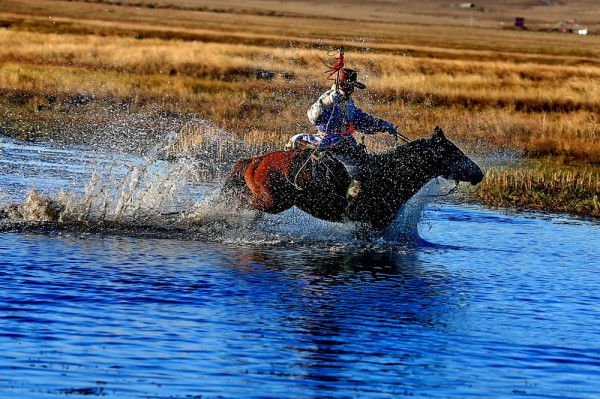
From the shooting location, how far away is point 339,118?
13.4 metres

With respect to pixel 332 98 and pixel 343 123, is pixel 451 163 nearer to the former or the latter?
pixel 343 123

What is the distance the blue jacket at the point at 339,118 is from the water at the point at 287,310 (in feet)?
→ 4.46

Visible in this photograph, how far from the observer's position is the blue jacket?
1333 cm

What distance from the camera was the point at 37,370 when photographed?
25.8ft

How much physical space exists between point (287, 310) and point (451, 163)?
4.14 meters

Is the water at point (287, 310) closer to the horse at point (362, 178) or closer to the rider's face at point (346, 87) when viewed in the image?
the horse at point (362, 178)

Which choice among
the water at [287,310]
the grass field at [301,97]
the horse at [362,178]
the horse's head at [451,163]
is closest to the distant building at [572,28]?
the grass field at [301,97]

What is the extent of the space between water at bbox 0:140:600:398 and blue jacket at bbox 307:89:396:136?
1358 millimetres

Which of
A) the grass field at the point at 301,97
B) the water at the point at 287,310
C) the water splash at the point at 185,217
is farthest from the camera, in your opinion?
the grass field at the point at 301,97

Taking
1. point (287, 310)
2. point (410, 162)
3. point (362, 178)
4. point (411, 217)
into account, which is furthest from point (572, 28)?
point (287, 310)

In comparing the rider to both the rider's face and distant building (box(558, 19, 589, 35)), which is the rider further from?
distant building (box(558, 19, 589, 35))

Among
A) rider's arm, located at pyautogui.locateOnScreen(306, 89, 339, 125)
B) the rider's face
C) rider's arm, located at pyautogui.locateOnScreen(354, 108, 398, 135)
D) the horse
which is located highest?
the rider's face

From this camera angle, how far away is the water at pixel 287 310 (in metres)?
8.05

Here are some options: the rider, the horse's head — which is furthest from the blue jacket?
the horse's head
